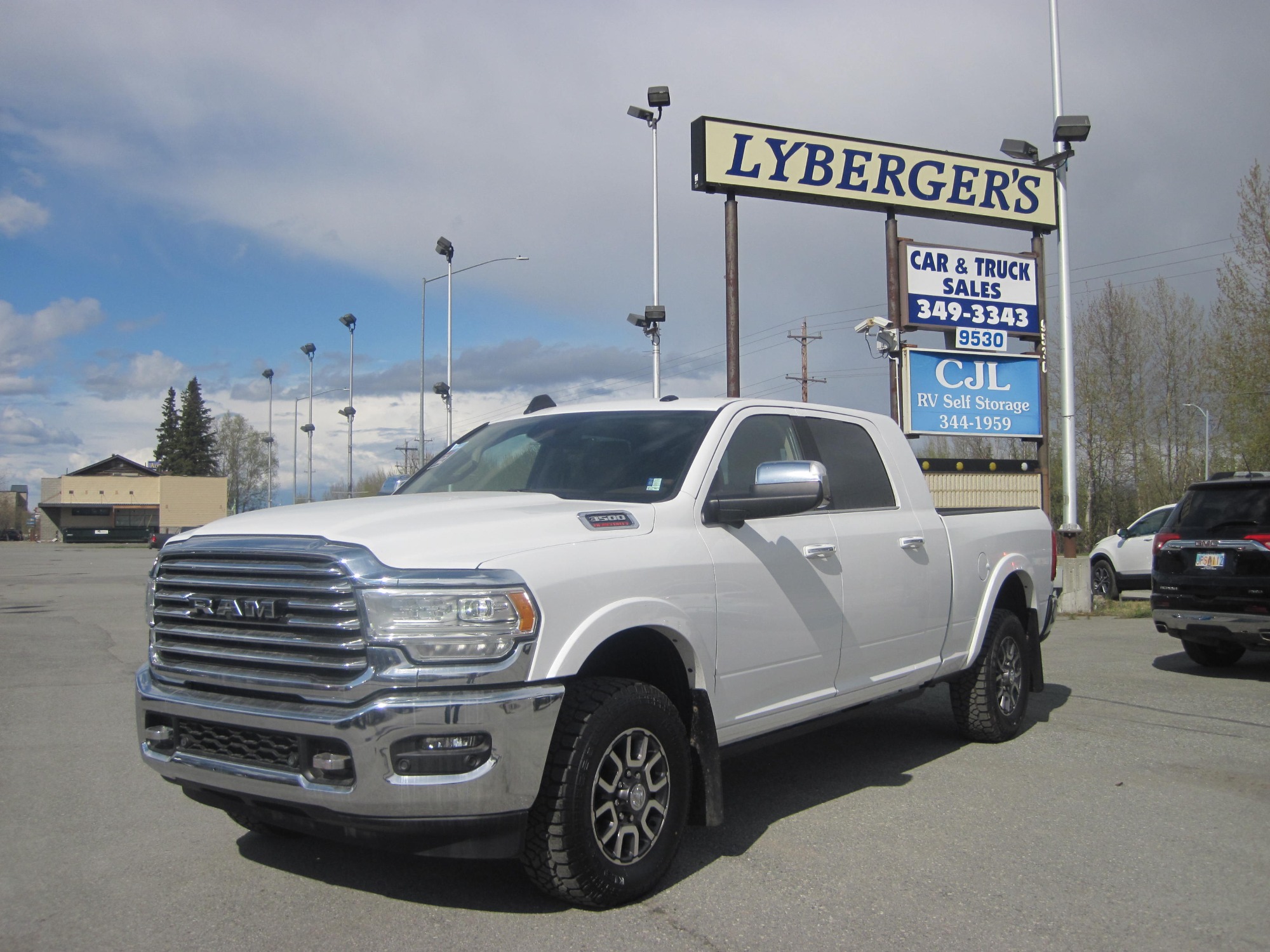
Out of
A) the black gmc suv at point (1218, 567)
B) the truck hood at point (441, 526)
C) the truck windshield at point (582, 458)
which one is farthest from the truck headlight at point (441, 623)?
the black gmc suv at point (1218, 567)

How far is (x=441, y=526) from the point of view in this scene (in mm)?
3947

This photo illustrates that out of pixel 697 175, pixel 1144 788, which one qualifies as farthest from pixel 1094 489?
pixel 1144 788

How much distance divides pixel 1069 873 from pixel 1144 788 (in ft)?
5.33

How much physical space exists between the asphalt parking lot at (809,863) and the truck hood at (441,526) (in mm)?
1362

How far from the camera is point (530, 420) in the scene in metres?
5.86

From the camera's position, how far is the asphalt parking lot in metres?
3.79

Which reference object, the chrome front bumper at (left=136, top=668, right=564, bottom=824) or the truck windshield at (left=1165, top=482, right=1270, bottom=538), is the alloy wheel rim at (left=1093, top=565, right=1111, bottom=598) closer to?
the truck windshield at (left=1165, top=482, right=1270, bottom=538)

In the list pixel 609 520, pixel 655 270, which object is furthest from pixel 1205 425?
pixel 609 520

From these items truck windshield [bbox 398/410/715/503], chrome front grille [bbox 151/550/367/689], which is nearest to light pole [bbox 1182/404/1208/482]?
truck windshield [bbox 398/410/715/503]

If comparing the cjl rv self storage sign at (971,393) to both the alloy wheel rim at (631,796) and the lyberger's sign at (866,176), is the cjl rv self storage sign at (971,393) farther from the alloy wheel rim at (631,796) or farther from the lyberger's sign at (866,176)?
the alloy wheel rim at (631,796)

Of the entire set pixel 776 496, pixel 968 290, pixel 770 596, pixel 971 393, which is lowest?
pixel 770 596

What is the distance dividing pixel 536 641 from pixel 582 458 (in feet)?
5.53

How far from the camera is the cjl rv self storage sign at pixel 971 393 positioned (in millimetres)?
16438

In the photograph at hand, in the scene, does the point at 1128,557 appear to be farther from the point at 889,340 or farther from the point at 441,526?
the point at 441,526
